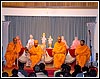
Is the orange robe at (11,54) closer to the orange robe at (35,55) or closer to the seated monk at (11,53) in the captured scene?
the seated monk at (11,53)

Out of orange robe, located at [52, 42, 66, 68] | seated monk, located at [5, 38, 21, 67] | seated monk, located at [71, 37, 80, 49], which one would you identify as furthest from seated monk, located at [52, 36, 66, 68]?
seated monk, located at [5, 38, 21, 67]

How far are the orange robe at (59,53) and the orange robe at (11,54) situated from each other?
2.15 ft

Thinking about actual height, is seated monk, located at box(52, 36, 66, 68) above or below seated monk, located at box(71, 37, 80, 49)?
below

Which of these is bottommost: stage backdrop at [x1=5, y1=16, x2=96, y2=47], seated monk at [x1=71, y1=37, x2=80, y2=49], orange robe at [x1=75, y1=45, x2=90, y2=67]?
orange robe at [x1=75, y1=45, x2=90, y2=67]

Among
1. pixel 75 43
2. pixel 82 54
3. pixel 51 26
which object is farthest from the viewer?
Result: pixel 51 26

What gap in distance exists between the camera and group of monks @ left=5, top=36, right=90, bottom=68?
3522 mm

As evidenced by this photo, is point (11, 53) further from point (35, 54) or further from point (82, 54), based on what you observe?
point (82, 54)

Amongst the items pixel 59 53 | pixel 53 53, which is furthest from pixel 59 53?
pixel 53 53

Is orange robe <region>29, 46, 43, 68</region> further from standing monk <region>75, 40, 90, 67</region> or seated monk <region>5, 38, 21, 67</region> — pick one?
standing monk <region>75, 40, 90, 67</region>

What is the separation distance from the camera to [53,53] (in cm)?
379

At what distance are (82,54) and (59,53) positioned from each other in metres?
0.40

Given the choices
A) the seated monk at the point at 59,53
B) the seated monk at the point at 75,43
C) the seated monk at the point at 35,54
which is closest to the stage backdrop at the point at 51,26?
the seated monk at the point at 75,43

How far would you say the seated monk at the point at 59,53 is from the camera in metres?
3.67

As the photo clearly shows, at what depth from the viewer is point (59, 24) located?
4211mm
